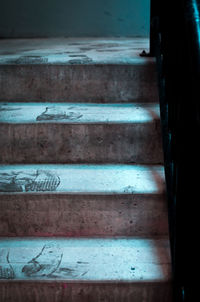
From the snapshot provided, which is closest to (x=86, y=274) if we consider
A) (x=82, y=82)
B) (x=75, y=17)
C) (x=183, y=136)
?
(x=183, y=136)

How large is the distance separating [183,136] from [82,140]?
2.21ft

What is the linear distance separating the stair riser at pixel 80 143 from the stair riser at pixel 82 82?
335 millimetres

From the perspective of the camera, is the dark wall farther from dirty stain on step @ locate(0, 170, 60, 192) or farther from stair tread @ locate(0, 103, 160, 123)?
dirty stain on step @ locate(0, 170, 60, 192)

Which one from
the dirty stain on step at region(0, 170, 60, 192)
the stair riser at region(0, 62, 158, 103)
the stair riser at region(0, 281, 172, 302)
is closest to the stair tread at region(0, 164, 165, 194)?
the dirty stain on step at region(0, 170, 60, 192)

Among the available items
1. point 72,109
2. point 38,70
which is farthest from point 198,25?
point 38,70

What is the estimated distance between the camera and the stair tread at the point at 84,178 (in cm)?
Answer: 141

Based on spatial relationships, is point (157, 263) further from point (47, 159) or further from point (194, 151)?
point (47, 159)

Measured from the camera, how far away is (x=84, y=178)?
1.48 m

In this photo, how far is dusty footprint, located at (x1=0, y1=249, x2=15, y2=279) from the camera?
1.20 metres

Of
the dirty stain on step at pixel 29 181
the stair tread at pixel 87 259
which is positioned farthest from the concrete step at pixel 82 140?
the stair tread at pixel 87 259

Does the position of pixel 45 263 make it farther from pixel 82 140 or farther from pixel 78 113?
pixel 78 113

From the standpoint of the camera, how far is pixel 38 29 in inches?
138

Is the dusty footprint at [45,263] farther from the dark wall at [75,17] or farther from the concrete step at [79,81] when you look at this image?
the dark wall at [75,17]

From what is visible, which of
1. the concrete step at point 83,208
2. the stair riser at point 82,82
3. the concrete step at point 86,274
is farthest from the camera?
the stair riser at point 82,82
